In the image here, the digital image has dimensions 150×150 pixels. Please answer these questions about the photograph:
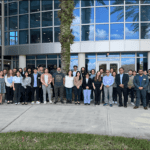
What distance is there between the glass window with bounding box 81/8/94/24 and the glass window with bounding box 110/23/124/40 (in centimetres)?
234

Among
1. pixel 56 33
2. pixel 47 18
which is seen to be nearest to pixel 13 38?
pixel 47 18

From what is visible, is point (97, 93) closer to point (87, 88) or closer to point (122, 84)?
point (87, 88)

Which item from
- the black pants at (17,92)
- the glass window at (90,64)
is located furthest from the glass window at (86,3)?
the black pants at (17,92)

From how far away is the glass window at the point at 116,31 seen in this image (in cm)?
1794

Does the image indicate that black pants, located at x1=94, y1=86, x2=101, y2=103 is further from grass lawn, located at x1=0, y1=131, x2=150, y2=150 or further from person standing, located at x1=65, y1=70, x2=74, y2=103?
grass lawn, located at x1=0, y1=131, x2=150, y2=150

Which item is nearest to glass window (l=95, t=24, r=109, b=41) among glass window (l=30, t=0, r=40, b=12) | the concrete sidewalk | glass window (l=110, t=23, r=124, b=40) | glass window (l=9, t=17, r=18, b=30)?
glass window (l=110, t=23, r=124, b=40)

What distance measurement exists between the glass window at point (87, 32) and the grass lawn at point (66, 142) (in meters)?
15.1

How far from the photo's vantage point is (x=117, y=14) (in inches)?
712

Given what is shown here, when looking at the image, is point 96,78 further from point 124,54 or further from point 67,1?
point 124,54

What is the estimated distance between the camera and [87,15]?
18.7 m

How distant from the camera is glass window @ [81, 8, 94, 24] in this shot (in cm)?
1855

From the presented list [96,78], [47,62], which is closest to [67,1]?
[96,78]

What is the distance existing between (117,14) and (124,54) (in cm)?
424

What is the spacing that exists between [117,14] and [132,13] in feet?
4.98
